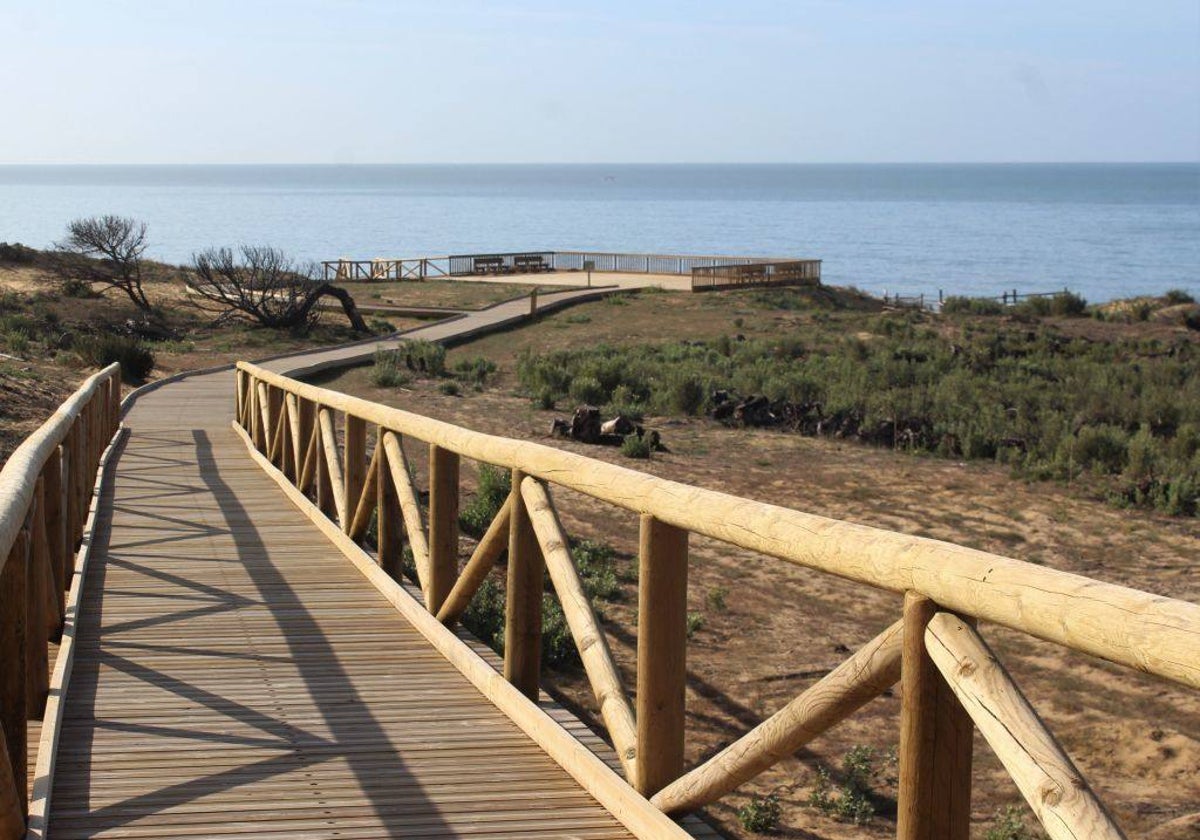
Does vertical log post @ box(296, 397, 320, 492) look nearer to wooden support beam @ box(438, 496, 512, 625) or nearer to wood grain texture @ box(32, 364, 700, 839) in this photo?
wood grain texture @ box(32, 364, 700, 839)

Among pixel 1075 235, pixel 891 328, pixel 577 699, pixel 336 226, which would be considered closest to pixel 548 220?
pixel 336 226

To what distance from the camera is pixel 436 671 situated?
19.6 feet

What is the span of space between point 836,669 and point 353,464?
5830 mm

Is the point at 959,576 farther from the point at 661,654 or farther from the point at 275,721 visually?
the point at 275,721

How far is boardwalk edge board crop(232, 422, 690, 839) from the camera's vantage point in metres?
4.10

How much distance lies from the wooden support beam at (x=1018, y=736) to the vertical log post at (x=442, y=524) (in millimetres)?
3727

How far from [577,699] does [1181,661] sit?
6538mm

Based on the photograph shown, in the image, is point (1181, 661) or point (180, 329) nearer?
point (1181, 661)

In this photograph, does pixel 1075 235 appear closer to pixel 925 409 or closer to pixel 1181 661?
pixel 925 409

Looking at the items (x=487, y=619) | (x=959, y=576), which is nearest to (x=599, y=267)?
(x=487, y=619)

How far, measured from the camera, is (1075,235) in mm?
143250

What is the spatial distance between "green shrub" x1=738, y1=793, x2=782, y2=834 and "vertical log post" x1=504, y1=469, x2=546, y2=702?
6.19 feet

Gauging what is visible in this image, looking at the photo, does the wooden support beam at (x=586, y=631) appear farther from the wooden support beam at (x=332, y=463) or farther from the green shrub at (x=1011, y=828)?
the wooden support beam at (x=332, y=463)

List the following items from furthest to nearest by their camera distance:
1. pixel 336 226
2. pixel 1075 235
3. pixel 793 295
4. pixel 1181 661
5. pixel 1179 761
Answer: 1. pixel 336 226
2. pixel 1075 235
3. pixel 793 295
4. pixel 1179 761
5. pixel 1181 661
